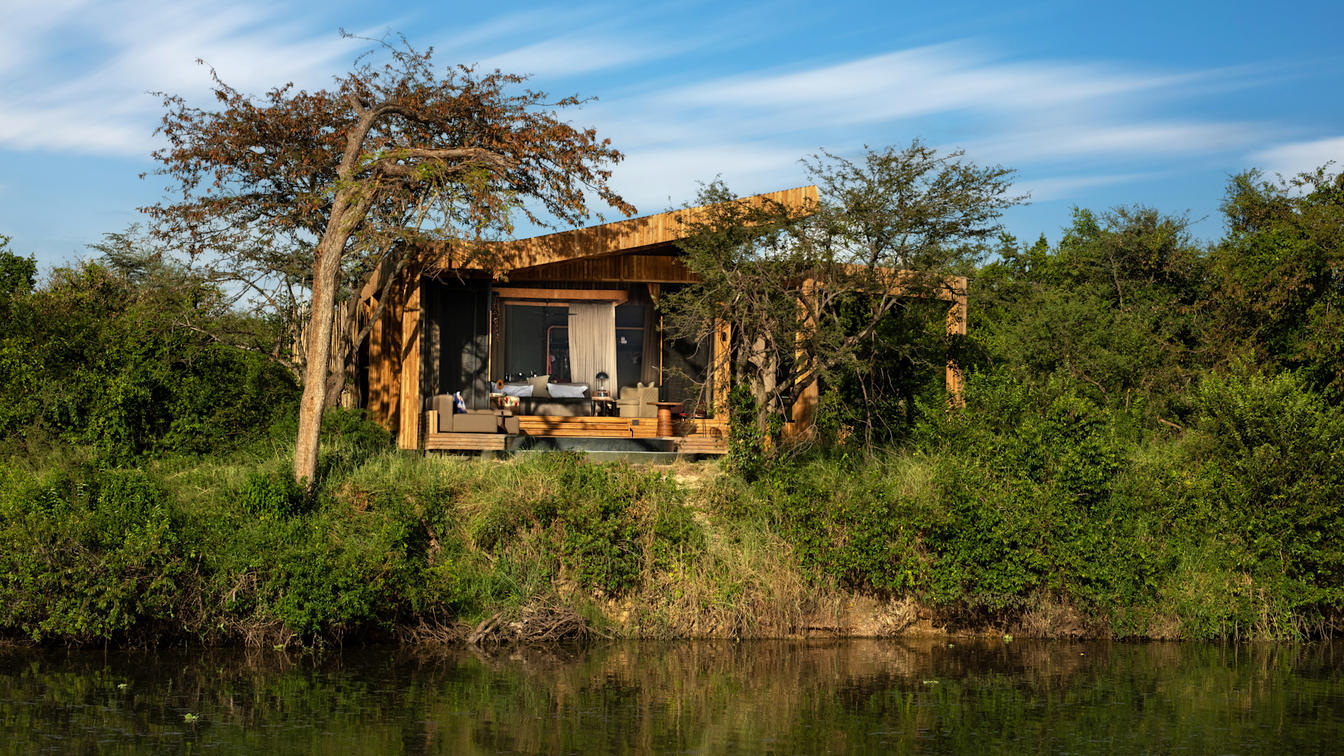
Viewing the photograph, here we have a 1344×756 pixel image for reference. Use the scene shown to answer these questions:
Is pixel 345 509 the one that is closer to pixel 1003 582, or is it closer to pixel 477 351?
pixel 477 351

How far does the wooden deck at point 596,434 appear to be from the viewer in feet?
54.0

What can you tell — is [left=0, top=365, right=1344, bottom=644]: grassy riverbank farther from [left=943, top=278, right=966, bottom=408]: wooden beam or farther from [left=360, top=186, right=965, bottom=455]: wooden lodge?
[left=943, top=278, right=966, bottom=408]: wooden beam

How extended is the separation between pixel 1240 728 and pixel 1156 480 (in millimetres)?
5292

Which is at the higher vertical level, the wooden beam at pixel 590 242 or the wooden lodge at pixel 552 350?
the wooden beam at pixel 590 242

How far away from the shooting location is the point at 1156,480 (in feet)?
47.9

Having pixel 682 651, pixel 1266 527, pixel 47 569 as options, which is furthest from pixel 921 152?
pixel 47 569

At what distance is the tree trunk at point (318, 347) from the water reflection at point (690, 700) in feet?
9.05

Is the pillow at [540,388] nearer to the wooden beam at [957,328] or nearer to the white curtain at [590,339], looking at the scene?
the white curtain at [590,339]

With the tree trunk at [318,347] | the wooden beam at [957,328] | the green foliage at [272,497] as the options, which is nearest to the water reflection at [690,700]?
the green foliage at [272,497]

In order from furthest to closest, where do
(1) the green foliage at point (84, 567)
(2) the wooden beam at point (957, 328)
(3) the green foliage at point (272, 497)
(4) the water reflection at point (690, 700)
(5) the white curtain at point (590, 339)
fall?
(5) the white curtain at point (590, 339)
(2) the wooden beam at point (957, 328)
(3) the green foliage at point (272, 497)
(1) the green foliage at point (84, 567)
(4) the water reflection at point (690, 700)

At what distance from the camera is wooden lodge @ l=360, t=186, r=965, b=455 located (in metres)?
17.1

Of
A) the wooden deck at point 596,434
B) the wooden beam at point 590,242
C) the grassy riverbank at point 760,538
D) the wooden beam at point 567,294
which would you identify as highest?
the wooden beam at point 590,242

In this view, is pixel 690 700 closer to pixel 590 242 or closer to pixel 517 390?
pixel 590 242

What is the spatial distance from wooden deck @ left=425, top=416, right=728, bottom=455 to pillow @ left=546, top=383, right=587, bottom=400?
0.35 m
